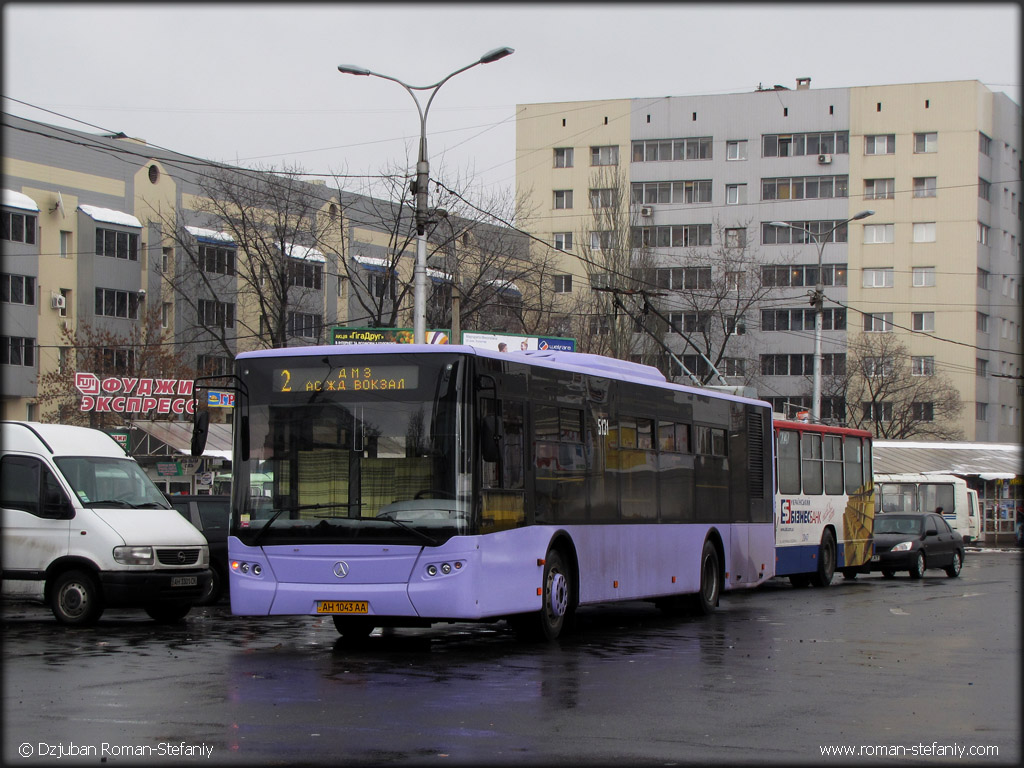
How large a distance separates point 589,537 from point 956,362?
74.9m

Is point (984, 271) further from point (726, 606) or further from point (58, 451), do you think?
point (58, 451)

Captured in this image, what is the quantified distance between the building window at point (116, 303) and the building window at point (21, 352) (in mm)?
4442

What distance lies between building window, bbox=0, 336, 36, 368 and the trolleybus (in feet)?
141

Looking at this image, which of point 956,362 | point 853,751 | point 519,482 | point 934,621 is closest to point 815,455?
point 934,621

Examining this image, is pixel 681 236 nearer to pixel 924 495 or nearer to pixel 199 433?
pixel 924 495

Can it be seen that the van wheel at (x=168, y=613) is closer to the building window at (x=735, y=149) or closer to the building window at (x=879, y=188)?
the building window at (x=879, y=188)

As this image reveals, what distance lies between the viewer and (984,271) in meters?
88.2

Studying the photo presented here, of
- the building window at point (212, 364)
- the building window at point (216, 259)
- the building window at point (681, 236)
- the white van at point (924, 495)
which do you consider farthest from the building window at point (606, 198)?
the building window at point (681, 236)

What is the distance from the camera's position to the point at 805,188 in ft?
301

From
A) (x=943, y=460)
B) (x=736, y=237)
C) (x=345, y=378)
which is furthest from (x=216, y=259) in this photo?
(x=345, y=378)

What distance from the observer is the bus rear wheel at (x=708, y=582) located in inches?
785

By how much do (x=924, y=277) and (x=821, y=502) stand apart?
65271mm

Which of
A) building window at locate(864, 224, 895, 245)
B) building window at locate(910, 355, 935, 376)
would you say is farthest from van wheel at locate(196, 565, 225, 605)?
building window at locate(864, 224, 895, 245)

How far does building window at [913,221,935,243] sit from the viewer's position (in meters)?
88.4
